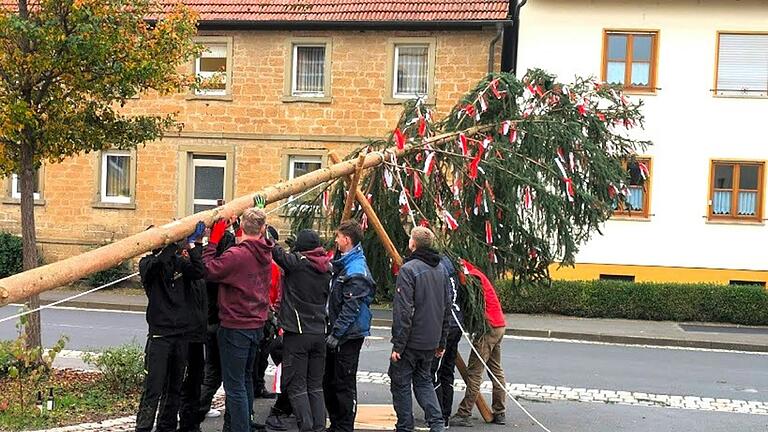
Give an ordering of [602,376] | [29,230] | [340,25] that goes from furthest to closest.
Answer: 1. [340,25]
2. [602,376]
3. [29,230]

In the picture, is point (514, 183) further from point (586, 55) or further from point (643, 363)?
point (586, 55)

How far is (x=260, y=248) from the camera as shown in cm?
705

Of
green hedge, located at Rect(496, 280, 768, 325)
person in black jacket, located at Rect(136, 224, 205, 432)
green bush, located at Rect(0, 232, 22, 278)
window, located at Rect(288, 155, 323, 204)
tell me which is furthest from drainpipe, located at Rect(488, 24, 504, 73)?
person in black jacket, located at Rect(136, 224, 205, 432)

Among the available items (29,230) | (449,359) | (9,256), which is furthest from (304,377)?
(9,256)

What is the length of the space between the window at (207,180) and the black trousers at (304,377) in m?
15.6

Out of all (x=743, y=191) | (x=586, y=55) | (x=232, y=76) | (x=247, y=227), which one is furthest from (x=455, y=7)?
(x=247, y=227)

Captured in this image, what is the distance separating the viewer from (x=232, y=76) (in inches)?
870

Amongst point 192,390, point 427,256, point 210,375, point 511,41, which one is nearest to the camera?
point 192,390

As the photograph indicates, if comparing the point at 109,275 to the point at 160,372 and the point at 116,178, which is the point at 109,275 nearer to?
the point at 116,178

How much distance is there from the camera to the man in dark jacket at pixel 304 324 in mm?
7355

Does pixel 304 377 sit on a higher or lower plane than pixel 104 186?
lower

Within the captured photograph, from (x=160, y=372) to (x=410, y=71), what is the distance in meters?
15.5

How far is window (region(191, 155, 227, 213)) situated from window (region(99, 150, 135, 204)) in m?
1.79

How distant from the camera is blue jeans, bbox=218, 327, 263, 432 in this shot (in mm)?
7086
